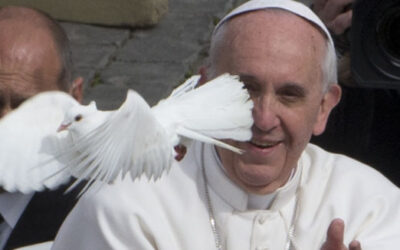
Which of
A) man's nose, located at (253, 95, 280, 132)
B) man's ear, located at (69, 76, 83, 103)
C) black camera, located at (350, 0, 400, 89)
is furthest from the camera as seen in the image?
man's ear, located at (69, 76, 83, 103)

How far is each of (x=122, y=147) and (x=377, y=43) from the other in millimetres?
1114

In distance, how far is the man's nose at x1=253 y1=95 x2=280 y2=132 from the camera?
3.23 m

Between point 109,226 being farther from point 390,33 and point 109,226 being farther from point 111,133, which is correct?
point 390,33

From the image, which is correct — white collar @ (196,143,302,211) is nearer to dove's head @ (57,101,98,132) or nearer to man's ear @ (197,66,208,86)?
man's ear @ (197,66,208,86)

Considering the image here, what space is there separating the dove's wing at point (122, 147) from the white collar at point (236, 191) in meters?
0.70

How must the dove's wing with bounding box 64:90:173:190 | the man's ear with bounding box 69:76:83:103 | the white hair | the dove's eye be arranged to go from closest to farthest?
the dove's wing with bounding box 64:90:173:190, the dove's eye, the white hair, the man's ear with bounding box 69:76:83:103

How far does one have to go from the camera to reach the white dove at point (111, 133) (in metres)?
2.76

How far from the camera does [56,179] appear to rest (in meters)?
3.02

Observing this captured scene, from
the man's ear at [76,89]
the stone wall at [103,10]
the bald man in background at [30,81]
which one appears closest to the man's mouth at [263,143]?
the bald man in background at [30,81]

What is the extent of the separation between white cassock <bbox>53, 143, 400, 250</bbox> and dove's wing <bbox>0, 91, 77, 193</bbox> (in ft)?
1.20

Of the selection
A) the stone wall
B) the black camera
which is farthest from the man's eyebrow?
the stone wall

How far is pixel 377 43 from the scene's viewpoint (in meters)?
3.60

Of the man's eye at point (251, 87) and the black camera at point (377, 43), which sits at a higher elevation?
the man's eye at point (251, 87)

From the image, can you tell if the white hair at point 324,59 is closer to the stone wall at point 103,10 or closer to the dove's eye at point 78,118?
the dove's eye at point 78,118
